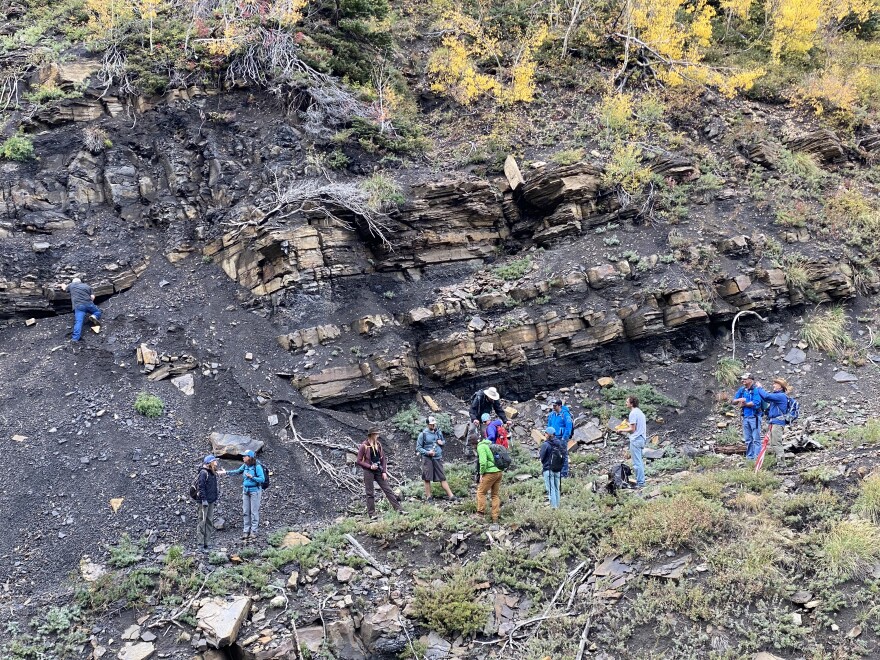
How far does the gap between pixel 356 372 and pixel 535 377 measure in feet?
11.8

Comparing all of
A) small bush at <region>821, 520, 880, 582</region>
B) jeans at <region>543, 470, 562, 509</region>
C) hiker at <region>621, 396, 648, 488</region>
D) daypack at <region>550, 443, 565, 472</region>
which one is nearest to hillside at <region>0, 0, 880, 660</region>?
small bush at <region>821, 520, 880, 582</region>

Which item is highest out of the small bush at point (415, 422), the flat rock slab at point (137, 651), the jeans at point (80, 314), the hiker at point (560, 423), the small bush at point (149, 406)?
the hiker at point (560, 423)

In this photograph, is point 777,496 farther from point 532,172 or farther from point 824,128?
point 824,128

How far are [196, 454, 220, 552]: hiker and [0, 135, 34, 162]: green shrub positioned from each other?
9.78m

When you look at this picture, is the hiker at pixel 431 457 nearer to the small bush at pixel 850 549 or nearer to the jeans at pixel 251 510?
the jeans at pixel 251 510

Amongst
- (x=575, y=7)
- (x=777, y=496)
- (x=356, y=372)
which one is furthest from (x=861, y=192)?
(x=356, y=372)

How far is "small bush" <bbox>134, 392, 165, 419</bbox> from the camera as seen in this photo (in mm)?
11211

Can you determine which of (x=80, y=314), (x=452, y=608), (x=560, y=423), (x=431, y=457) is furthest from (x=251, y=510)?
(x=80, y=314)

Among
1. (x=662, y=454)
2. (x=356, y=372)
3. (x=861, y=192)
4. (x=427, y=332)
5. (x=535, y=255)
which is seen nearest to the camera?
(x=662, y=454)

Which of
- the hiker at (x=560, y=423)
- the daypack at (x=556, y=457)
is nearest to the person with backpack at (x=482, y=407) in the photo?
the hiker at (x=560, y=423)

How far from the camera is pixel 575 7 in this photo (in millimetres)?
19516

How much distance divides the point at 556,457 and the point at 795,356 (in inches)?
275

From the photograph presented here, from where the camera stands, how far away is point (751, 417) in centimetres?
989

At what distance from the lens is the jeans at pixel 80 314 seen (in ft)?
41.1
